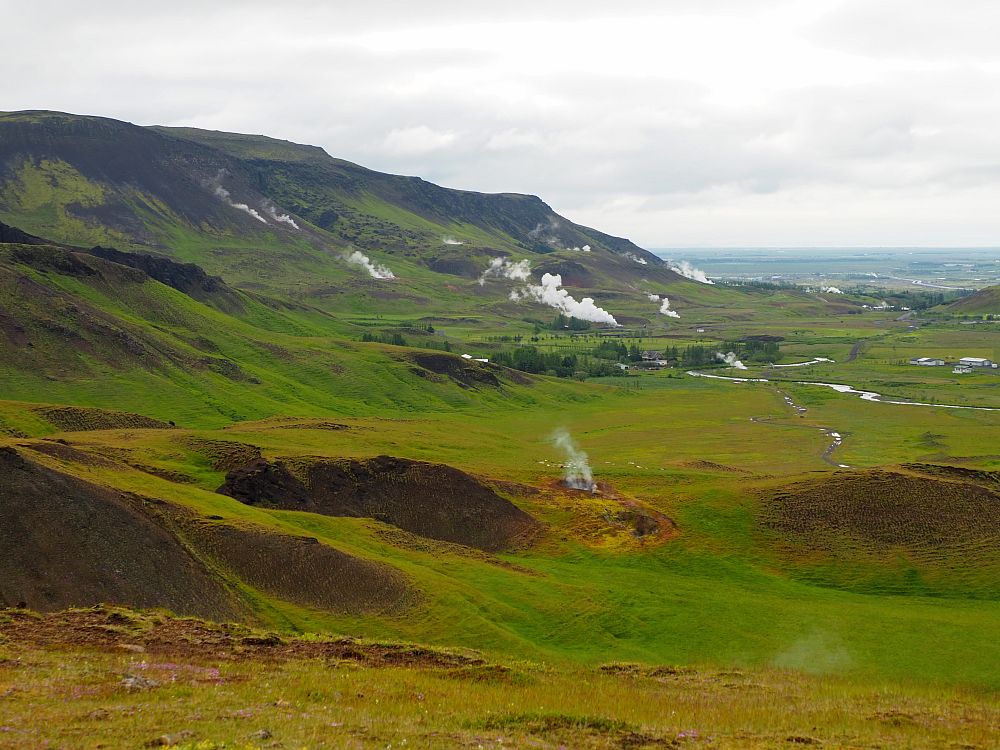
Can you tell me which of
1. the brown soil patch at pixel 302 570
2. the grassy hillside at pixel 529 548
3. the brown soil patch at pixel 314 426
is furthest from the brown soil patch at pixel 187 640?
the brown soil patch at pixel 314 426

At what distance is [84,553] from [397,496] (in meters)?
34.9

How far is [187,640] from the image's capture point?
40.3 m

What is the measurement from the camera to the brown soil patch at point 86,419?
10788 cm

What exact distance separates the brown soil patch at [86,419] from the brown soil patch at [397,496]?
3647cm

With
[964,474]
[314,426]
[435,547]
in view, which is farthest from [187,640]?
[314,426]

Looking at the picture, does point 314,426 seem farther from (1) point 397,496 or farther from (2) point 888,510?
(2) point 888,510

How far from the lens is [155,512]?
59344 millimetres

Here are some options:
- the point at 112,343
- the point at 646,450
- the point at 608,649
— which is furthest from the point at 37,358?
the point at 608,649

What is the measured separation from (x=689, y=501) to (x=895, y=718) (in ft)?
168

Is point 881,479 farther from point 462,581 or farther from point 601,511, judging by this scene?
point 462,581

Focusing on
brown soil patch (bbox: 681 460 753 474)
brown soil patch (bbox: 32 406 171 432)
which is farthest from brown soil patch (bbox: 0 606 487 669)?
brown soil patch (bbox: 681 460 753 474)

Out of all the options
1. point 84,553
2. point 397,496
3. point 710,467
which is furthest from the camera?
point 710,467

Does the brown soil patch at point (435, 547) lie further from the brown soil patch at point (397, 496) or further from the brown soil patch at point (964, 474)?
the brown soil patch at point (964, 474)

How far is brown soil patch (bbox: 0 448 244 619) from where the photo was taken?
4791cm
